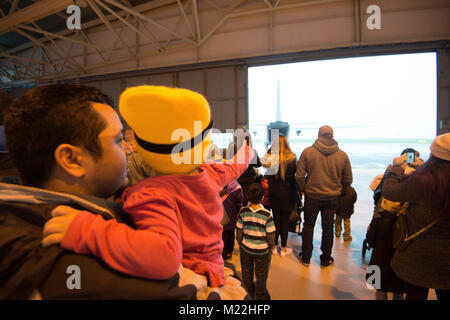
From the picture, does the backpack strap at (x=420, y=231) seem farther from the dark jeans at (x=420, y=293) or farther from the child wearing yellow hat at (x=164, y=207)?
the child wearing yellow hat at (x=164, y=207)

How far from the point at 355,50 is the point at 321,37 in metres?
1.01

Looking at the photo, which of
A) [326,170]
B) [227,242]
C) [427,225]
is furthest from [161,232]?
[326,170]

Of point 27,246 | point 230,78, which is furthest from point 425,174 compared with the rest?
point 230,78

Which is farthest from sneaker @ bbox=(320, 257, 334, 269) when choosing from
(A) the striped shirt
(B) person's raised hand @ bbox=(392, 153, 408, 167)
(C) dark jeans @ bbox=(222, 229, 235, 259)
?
(B) person's raised hand @ bbox=(392, 153, 408, 167)

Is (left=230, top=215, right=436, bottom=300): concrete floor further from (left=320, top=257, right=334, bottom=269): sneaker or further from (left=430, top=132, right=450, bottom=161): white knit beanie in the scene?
(left=430, top=132, right=450, bottom=161): white knit beanie

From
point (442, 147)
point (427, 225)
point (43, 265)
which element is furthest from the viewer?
point (427, 225)

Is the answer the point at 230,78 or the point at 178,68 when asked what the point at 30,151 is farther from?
the point at 178,68

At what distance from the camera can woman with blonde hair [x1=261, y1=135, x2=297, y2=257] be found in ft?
10.3

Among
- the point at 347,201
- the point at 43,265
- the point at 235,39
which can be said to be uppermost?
the point at 235,39

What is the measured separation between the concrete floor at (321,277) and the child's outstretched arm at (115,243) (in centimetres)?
242

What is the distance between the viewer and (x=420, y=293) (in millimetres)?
1569

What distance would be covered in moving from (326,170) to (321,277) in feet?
4.95

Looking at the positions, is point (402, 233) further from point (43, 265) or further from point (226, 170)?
point (43, 265)

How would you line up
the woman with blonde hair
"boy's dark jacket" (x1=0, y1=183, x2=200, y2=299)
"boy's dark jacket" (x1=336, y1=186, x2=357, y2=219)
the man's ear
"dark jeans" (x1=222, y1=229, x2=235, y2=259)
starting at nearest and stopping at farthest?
"boy's dark jacket" (x1=0, y1=183, x2=200, y2=299)
the man's ear
"dark jeans" (x1=222, y1=229, x2=235, y2=259)
the woman with blonde hair
"boy's dark jacket" (x1=336, y1=186, x2=357, y2=219)
